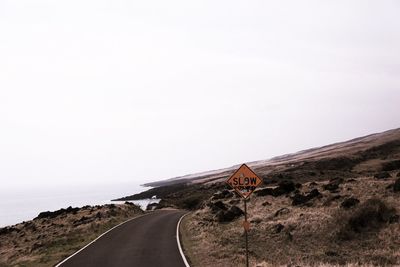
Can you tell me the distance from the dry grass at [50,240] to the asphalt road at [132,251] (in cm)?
122

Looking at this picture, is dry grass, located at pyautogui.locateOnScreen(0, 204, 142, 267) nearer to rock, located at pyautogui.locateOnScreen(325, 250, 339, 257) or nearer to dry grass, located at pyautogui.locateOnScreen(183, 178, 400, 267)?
dry grass, located at pyautogui.locateOnScreen(183, 178, 400, 267)

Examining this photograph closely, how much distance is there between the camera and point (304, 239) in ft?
69.6

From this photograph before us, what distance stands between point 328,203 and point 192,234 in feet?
28.7

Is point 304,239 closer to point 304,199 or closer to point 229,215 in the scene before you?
point 304,199

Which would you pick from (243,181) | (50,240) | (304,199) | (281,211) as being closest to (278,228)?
(281,211)

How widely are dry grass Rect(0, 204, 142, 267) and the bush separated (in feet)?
45.4

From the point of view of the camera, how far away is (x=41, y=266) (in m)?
18.9

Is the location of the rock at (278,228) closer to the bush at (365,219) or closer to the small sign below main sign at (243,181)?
the bush at (365,219)

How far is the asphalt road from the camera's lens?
56.6 ft

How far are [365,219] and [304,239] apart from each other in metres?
3.20

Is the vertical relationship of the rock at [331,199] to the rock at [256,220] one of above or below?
above

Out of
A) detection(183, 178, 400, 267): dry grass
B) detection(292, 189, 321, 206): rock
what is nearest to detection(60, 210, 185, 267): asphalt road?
detection(183, 178, 400, 267): dry grass

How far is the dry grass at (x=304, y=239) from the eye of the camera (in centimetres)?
1678

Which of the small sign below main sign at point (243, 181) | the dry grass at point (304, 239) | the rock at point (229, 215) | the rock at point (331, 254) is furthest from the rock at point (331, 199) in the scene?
the small sign below main sign at point (243, 181)
